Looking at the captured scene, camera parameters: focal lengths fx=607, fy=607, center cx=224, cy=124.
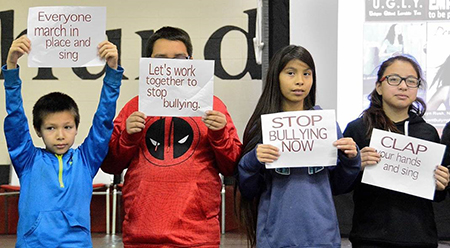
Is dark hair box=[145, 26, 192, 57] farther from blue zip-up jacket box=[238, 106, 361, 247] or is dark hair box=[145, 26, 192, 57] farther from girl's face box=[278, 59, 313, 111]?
blue zip-up jacket box=[238, 106, 361, 247]

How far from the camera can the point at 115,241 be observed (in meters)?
6.05

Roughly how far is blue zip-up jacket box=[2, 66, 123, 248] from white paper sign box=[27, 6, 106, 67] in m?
0.14

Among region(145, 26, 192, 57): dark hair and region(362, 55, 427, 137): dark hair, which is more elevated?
region(145, 26, 192, 57): dark hair

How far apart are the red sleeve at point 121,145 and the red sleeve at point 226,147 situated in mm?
295

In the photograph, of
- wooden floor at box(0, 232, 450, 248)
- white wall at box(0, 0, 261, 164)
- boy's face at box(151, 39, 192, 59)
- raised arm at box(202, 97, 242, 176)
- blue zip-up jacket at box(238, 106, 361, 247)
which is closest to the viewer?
blue zip-up jacket at box(238, 106, 361, 247)

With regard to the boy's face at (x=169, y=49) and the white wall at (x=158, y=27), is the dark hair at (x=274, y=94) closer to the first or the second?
the boy's face at (x=169, y=49)

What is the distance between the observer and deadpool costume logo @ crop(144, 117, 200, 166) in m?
2.38

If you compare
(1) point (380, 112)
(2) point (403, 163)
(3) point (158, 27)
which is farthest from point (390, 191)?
(3) point (158, 27)

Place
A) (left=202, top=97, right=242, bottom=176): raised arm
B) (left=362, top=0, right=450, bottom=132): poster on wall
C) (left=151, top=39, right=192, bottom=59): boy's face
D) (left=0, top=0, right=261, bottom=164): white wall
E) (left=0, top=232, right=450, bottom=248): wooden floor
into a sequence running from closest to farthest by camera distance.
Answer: (left=202, top=97, right=242, bottom=176): raised arm → (left=151, top=39, right=192, bottom=59): boy's face → (left=362, top=0, right=450, bottom=132): poster on wall → (left=0, top=232, right=450, bottom=248): wooden floor → (left=0, top=0, right=261, bottom=164): white wall

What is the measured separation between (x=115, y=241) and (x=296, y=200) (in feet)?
13.6

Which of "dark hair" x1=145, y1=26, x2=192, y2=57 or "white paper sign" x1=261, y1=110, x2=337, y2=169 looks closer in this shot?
"white paper sign" x1=261, y1=110, x2=337, y2=169

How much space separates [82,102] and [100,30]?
198 inches

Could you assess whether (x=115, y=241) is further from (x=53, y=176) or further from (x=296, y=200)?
(x=296, y=200)

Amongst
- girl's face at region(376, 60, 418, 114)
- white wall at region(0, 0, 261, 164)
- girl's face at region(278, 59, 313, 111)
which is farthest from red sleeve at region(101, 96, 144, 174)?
white wall at region(0, 0, 261, 164)
